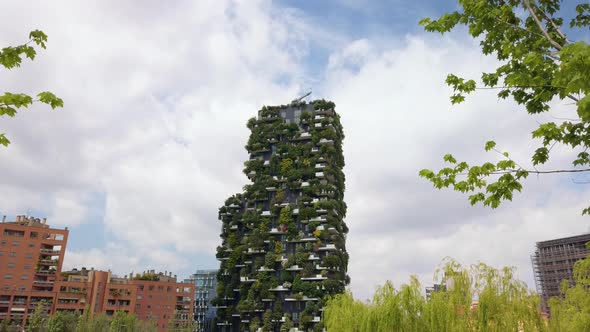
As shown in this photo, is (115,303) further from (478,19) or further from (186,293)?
(478,19)

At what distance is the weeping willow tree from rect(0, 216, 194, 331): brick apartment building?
74995 millimetres

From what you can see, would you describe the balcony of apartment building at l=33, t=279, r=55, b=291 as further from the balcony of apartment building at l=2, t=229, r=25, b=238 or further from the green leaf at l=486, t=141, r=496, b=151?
the green leaf at l=486, t=141, r=496, b=151

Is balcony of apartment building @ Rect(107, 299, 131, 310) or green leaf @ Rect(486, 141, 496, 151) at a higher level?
balcony of apartment building @ Rect(107, 299, 131, 310)

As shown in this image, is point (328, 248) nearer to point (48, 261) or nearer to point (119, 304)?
point (119, 304)

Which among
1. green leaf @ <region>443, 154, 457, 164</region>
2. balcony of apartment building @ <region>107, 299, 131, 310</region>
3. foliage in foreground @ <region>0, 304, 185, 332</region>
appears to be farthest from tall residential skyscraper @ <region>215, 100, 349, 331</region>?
green leaf @ <region>443, 154, 457, 164</region>

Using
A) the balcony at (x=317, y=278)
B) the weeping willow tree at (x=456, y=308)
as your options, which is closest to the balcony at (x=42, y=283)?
the balcony at (x=317, y=278)

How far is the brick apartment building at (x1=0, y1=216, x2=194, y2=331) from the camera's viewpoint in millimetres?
78438

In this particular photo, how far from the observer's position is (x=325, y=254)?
6494 cm

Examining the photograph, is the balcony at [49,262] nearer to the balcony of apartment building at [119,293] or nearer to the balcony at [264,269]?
the balcony of apartment building at [119,293]

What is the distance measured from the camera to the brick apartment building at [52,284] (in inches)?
3088

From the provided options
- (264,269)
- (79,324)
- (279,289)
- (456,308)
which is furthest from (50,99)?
(79,324)

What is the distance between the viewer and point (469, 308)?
62.0 ft

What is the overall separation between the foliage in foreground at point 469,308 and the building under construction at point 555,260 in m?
101

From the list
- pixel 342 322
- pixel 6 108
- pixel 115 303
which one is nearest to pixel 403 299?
pixel 342 322
